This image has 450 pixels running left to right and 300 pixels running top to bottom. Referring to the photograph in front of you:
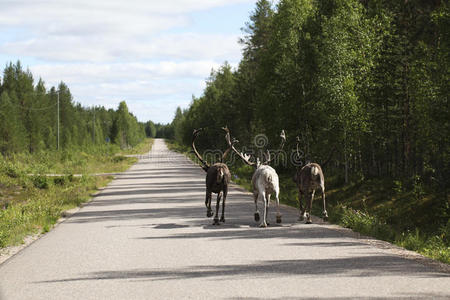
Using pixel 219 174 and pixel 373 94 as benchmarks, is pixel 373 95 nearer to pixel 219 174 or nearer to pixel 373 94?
pixel 373 94

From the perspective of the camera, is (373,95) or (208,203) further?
(373,95)

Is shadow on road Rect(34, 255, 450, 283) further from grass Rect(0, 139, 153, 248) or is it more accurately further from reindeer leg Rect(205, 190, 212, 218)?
reindeer leg Rect(205, 190, 212, 218)

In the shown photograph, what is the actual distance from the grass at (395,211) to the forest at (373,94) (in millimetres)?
79

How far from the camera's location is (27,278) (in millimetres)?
7875

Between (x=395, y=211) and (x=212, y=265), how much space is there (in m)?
12.3

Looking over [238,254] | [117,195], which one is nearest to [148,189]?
[117,195]

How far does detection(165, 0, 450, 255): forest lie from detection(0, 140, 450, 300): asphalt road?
5099 millimetres

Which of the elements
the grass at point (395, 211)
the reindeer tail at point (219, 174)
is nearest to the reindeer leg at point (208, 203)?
the reindeer tail at point (219, 174)

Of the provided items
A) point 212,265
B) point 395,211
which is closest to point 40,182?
point 395,211

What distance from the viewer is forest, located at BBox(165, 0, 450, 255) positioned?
16562mm

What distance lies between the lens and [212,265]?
27.9ft

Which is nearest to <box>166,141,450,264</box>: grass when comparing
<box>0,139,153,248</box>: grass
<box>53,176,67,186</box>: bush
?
<box>0,139,153,248</box>: grass

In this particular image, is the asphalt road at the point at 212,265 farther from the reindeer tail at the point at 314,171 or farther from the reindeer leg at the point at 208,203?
the reindeer tail at the point at 314,171

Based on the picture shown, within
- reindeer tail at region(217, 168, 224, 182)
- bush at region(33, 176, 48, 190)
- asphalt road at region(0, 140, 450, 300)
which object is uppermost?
reindeer tail at region(217, 168, 224, 182)
